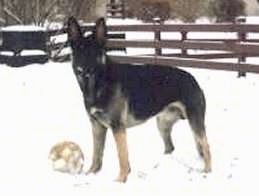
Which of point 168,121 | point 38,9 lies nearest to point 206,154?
point 168,121

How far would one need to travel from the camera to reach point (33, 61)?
18.9 metres

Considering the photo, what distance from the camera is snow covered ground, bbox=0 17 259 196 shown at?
6.73 metres

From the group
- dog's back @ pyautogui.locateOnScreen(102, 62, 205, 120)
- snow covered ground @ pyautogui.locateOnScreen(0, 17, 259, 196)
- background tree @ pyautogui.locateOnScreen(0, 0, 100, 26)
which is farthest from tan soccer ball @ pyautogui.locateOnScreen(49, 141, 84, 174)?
background tree @ pyautogui.locateOnScreen(0, 0, 100, 26)

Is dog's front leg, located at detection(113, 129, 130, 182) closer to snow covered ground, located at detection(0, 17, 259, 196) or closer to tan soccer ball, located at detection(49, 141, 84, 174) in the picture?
snow covered ground, located at detection(0, 17, 259, 196)

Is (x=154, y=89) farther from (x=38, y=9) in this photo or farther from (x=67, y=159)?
(x=38, y=9)

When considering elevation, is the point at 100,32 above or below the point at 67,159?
above

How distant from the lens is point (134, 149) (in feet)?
27.7

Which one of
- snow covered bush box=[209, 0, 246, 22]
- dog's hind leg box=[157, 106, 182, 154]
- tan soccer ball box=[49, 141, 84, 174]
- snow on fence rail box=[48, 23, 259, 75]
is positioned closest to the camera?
tan soccer ball box=[49, 141, 84, 174]

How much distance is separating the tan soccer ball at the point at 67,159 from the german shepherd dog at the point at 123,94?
0.15 meters

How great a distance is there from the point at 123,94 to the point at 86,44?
2.03 ft

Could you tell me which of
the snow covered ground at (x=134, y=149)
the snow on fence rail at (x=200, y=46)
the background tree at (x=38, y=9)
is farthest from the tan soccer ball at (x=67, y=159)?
the background tree at (x=38, y=9)

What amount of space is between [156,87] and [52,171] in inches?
50.7

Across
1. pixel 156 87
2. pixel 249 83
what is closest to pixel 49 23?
pixel 249 83

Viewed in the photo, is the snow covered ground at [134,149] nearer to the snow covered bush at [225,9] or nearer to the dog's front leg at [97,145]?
the dog's front leg at [97,145]
